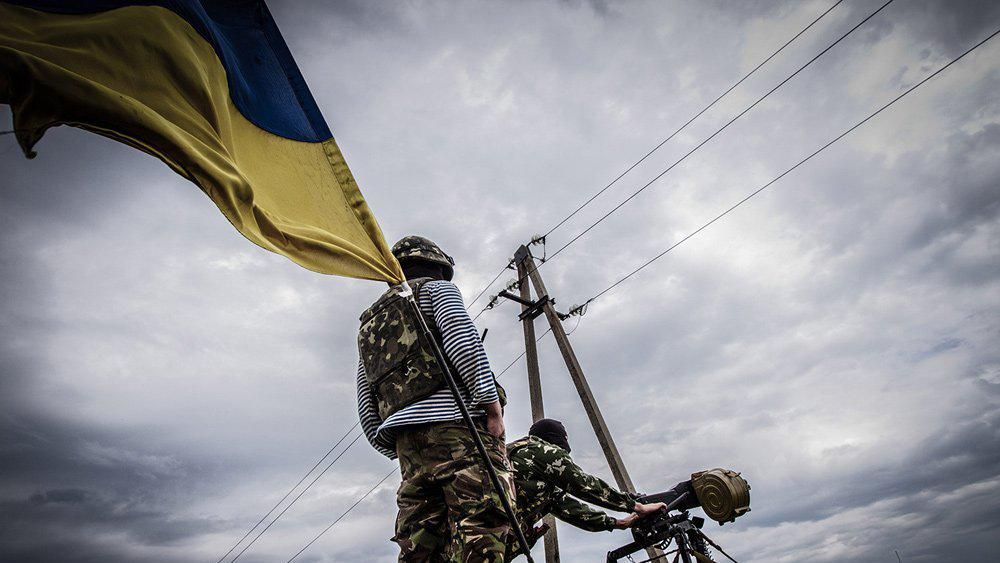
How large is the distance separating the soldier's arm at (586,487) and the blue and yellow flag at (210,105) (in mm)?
2159

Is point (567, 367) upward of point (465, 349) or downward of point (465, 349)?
upward

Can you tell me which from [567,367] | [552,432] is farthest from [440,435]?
[567,367]

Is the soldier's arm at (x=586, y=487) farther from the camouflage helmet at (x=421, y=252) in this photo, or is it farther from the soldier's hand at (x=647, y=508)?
the camouflage helmet at (x=421, y=252)

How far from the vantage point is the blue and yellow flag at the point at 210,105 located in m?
1.46

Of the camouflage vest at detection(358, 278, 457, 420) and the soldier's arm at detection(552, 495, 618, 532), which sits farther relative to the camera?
the soldier's arm at detection(552, 495, 618, 532)

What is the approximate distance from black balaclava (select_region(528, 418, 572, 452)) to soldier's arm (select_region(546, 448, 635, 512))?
69cm

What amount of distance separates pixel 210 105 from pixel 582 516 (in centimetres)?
341

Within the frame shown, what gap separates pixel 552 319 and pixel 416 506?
7.58 metres

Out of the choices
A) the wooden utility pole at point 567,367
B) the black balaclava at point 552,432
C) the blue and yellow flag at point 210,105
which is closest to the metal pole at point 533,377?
the wooden utility pole at point 567,367

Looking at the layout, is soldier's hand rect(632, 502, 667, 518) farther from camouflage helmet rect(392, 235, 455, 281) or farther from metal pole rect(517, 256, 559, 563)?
metal pole rect(517, 256, 559, 563)

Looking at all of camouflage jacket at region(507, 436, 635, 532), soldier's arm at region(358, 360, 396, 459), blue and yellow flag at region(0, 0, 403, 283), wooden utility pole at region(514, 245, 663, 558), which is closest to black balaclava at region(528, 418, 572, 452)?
camouflage jacket at region(507, 436, 635, 532)

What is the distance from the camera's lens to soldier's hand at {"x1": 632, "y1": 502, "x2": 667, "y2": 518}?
3.51m

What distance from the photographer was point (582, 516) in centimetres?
374

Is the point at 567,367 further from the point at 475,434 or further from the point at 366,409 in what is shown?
the point at 475,434
